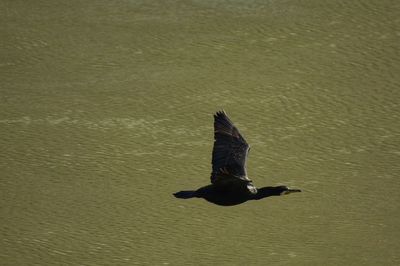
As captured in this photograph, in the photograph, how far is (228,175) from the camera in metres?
10.6

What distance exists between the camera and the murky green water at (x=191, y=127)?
15.0m

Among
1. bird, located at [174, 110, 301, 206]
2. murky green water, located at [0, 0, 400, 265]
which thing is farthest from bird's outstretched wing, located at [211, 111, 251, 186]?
murky green water, located at [0, 0, 400, 265]

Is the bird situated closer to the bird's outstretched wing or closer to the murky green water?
the bird's outstretched wing

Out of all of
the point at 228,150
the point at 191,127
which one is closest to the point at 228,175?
the point at 228,150

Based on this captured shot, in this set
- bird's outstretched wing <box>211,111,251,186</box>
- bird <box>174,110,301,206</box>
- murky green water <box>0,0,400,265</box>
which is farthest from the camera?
murky green water <box>0,0,400,265</box>

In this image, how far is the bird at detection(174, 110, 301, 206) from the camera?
10.8m

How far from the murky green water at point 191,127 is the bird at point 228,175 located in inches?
130

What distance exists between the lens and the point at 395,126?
1852cm

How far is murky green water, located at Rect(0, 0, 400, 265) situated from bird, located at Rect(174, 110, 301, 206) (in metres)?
3.31

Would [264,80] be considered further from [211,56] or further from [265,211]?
[265,211]

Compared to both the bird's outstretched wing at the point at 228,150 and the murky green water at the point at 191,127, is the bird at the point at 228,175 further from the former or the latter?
the murky green water at the point at 191,127

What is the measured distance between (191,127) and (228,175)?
8.09 meters

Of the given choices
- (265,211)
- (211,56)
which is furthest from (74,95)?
(265,211)

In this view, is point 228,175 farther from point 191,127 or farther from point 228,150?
point 191,127
